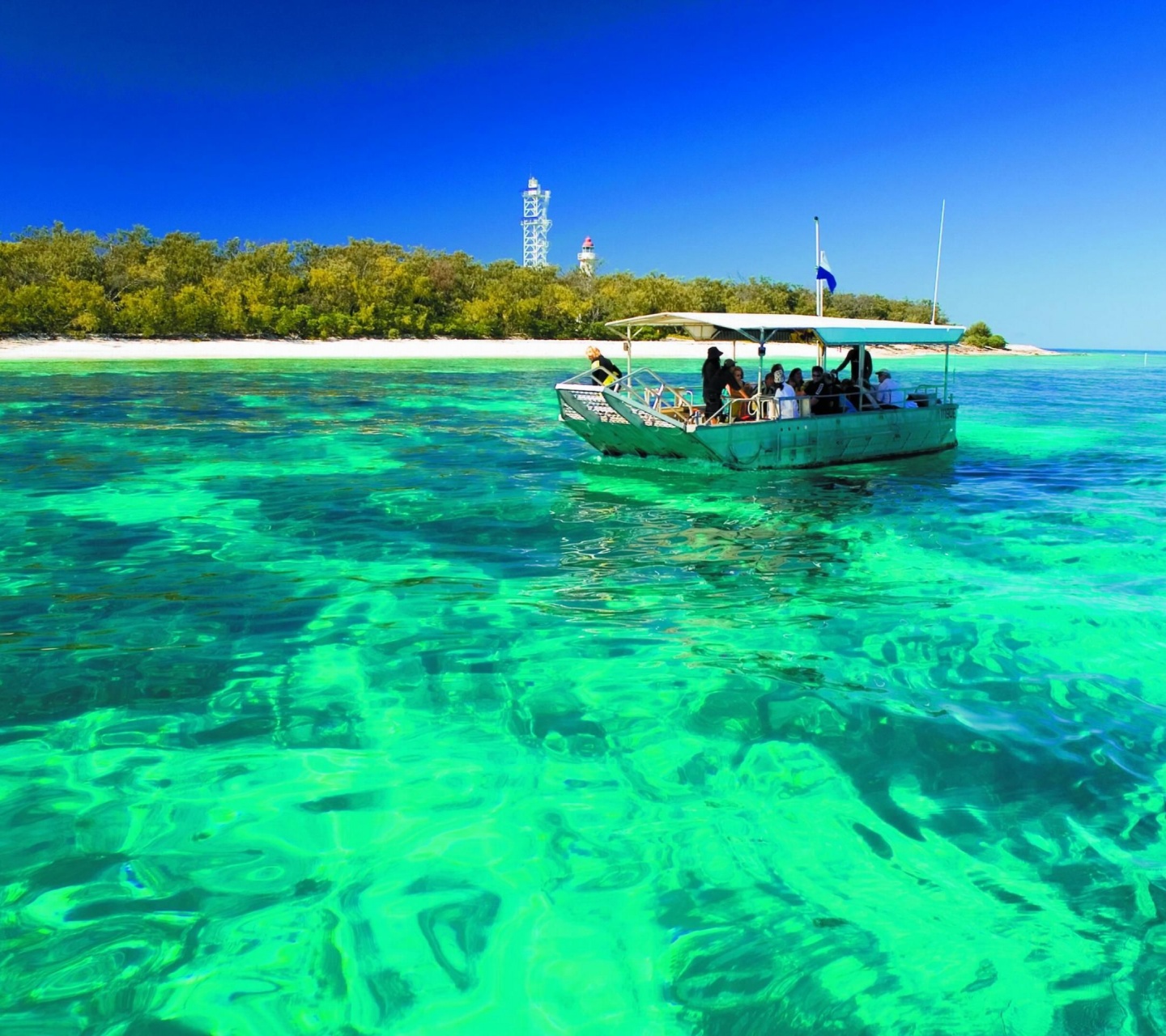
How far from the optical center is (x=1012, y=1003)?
13.7 ft

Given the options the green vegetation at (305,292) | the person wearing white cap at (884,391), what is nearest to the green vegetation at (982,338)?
the green vegetation at (305,292)

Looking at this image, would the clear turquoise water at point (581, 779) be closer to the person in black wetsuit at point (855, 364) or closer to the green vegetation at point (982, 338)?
the person in black wetsuit at point (855, 364)

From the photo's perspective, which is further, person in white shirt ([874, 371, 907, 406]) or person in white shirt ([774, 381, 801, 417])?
person in white shirt ([874, 371, 907, 406])

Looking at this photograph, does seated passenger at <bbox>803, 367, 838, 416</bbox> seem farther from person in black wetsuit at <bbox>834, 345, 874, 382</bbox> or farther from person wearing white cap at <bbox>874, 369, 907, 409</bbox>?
person wearing white cap at <bbox>874, 369, 907, 409</bbox>

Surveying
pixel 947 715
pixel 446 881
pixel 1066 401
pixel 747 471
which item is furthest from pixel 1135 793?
pixel 1066 401

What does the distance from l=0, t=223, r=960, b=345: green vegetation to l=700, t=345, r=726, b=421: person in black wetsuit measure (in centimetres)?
5184

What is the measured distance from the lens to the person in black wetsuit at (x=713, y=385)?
1758 cm

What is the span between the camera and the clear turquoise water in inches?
170

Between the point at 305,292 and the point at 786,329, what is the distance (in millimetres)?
61521

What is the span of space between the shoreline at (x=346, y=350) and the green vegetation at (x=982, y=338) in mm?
34073

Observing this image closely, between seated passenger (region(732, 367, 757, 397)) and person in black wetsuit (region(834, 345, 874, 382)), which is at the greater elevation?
person in black wetsuit (region(834, 345, 874, 382))

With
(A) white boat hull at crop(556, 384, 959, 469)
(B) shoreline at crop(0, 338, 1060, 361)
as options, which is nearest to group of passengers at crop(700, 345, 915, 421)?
(A) white boat hull at crop(556, 384, 959, 469)

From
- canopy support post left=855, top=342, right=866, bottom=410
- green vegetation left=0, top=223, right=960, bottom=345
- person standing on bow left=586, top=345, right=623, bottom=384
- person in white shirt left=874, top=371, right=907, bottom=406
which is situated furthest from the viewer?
green vegetation left=0, top=223, right=960, bottom=345

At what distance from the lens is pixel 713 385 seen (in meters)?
17.7
